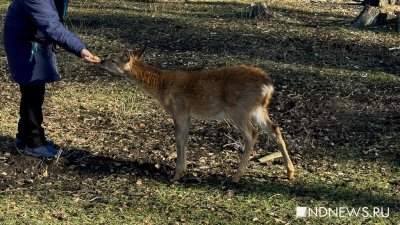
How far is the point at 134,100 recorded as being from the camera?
8.41 metres

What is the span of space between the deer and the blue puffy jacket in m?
0.56

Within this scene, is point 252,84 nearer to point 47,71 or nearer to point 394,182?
point 394,182

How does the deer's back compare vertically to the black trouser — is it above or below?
above

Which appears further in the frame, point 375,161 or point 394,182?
point 375,161

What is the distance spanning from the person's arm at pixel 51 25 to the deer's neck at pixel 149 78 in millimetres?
641

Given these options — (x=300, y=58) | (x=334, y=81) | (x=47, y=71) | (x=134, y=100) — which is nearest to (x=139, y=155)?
(x=47, y=71)

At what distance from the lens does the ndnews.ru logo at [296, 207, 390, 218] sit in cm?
509

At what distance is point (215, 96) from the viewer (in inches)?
233

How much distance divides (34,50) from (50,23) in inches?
16.9

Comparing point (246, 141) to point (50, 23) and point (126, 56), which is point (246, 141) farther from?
point (50, 23)

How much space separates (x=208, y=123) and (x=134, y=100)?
1362 millimetres

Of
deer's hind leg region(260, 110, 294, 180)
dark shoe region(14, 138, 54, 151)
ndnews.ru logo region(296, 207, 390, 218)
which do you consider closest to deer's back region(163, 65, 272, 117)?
deer's hind leg region(260, 110, 294, 180)

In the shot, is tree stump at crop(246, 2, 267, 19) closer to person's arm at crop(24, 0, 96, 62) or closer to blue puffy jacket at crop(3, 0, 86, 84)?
blue puffy jacket at crop(3, 0, 86, 84)

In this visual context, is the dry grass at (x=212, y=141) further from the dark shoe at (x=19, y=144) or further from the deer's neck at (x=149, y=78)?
the deer's neck at (x=149, y=78)
